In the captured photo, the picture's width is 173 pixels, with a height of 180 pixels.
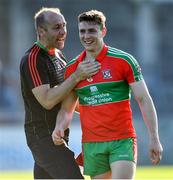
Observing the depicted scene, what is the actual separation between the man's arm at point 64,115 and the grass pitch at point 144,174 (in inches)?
283

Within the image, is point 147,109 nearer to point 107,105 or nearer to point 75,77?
point 107,105

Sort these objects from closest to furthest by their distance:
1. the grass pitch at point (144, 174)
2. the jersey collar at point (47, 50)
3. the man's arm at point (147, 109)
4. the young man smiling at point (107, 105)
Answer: the man's arm at point (147, 109) → the young man smiling at point (107, 105) → the jersey collar at point (47, 50) → the grass pitch at point (144, 174)

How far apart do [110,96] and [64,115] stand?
568mm

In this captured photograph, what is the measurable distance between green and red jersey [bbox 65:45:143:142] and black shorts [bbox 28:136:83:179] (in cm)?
42

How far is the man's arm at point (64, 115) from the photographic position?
848 centimetres

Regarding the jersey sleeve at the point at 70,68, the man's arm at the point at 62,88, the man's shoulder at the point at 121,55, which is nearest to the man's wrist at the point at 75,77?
the man's arm at the point at 62,88

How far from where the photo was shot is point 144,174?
702 inches

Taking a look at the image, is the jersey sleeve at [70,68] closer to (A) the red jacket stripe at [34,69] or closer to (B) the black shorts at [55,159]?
(A) the red jacket stripe at [34,69]

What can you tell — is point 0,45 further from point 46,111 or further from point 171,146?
point 46,111

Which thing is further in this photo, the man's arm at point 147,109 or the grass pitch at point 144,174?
the grass pitch at point 144,174

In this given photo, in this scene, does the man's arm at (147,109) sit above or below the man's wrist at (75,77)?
below

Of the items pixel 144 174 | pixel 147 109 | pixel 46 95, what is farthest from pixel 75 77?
pixel 144 174

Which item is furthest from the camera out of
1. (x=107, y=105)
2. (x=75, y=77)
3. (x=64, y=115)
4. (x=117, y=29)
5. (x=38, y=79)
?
(x=117, y=29)

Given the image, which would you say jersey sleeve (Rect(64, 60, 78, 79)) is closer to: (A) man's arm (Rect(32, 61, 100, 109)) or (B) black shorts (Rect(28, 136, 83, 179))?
(A) man's arm (Rect(32, 61, 100, 109))
